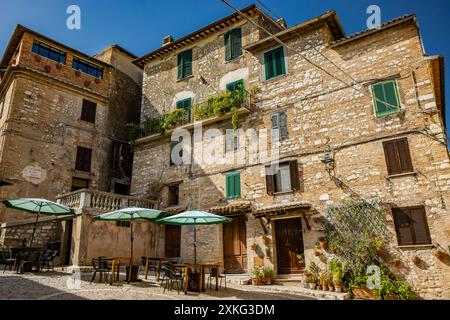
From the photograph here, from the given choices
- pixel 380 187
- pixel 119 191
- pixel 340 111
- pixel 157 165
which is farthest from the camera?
pixel 119 191

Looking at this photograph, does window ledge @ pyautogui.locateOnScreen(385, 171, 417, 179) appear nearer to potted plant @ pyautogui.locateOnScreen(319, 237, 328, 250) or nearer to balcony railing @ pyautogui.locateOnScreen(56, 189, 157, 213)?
potted plant @ pyautogui.locateOnScreen(319, 237, 328, 250)

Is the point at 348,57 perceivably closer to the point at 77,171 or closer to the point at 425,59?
the point at 425,59

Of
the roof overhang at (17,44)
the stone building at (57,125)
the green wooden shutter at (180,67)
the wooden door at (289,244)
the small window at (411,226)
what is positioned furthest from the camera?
the green wooden shutter at (180,67)

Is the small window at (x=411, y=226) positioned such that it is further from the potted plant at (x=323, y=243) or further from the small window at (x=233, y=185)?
the small window at (x=233, y=185)

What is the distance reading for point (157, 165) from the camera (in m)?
18.2

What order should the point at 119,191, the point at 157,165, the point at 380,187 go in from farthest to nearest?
the point at 119,191 → the point at 157,165 → the point at 380,187

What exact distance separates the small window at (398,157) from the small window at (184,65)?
12.0 m

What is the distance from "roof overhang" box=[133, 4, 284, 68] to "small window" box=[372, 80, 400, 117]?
26.7ft

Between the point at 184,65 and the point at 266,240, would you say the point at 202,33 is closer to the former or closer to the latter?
the point at 184,65

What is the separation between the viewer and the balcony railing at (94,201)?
1365cm

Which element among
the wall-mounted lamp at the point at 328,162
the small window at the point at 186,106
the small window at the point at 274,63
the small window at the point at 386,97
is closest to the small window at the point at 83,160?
the small window at the point at 186,106

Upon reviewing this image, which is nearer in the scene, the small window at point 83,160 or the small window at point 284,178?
the small window at point 284,178

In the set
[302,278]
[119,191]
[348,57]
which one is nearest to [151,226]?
[119,191]

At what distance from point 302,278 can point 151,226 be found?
806 centimetres
